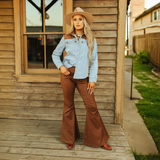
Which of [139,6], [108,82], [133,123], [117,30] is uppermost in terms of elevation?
[139,6]

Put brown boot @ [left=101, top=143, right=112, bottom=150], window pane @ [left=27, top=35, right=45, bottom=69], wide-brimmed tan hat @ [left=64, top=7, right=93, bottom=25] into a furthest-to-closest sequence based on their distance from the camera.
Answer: window pane @ [left=27, top=35, right=45, bottom=69]
brown boot @ [left=101, top=143, right=112, bottom=150]
wide-brimmed tan hat @ [left=64, top=7, right=93, bottom=25]

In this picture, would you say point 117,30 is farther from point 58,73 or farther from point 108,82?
point 58,73

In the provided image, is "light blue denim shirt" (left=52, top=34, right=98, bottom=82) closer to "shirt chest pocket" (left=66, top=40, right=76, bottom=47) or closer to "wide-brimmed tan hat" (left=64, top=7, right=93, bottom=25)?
"shirt chest pocket" (left=66, top=40, right=76, bottom=47)

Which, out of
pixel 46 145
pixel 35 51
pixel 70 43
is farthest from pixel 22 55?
pixel 46 145

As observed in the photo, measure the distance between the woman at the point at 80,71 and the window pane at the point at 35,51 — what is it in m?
1.35

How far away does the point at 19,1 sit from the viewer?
402cm

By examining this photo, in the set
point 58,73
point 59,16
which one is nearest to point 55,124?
point 58,73

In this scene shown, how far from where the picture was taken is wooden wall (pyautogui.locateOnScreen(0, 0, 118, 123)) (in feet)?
12.9

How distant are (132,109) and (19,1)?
12.5ft

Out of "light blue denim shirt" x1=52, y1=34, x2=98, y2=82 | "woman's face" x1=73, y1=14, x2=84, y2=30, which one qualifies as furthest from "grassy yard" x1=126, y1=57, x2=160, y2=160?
"woman's face" x1=73, y1=14, x2=84, y2=30

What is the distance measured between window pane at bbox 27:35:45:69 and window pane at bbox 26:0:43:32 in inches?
6.0

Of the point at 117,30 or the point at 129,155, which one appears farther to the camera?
the point at 117,30

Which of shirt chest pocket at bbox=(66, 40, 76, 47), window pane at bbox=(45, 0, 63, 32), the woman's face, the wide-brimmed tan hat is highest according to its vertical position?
window pane at bbox=(45, 0, 63, 32)

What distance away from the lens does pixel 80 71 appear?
2836 millimetres
